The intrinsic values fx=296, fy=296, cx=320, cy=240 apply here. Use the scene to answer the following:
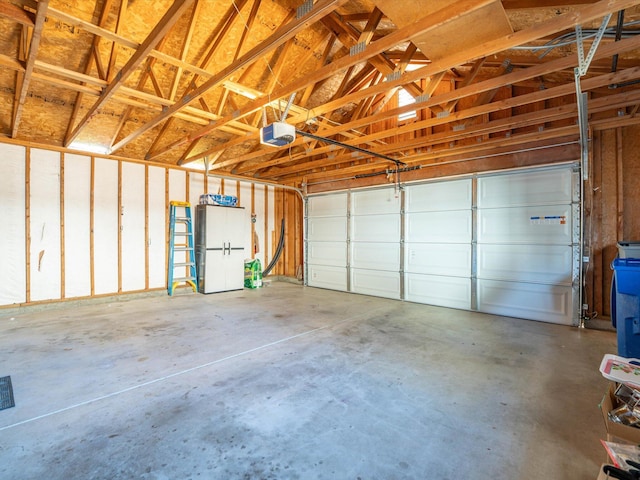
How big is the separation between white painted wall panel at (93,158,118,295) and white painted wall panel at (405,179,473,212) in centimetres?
600

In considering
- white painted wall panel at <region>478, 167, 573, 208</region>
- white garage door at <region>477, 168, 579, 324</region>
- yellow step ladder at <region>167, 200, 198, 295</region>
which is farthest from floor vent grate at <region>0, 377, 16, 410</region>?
white painted wall panel at <region>478, 167, 573, 208</region>

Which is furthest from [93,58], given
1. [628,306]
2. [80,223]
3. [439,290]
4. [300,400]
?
[628,306]

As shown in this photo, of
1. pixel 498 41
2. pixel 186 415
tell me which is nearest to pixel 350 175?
pixel 498 41

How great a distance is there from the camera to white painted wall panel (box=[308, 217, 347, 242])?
7.41 m

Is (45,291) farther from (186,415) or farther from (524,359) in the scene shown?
(524,359)

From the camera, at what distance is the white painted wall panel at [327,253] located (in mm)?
7410

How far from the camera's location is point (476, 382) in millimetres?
2695

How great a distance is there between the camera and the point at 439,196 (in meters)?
5.79

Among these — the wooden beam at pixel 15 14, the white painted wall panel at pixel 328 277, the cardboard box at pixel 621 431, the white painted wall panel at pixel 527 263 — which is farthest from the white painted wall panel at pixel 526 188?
the wooden beam at pixel 15 14

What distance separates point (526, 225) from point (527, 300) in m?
1.23

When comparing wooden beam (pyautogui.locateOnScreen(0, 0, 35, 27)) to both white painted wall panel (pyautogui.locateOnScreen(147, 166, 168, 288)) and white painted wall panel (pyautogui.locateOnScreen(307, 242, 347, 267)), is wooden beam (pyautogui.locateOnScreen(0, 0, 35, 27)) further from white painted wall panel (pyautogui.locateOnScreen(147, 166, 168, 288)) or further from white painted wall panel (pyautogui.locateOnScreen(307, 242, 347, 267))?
white painted wall panel (pyautogui.locateOnScreen(307, 242, 347, 267))

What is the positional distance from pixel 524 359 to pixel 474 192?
308 cm

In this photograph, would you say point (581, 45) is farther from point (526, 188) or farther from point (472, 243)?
point (472, 243)

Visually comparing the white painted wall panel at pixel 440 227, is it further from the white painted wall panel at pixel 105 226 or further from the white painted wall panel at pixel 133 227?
the white painted wall panel at pixel 105 226
